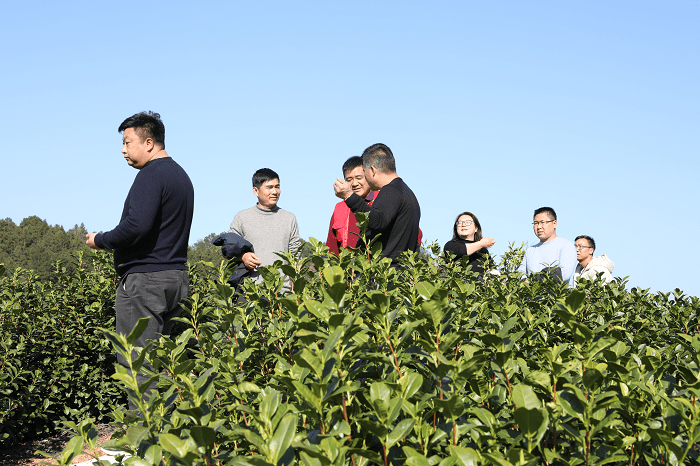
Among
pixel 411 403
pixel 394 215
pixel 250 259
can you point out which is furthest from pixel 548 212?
pixel 411 403

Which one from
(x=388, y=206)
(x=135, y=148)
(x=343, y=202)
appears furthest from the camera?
(x=343, y=202)

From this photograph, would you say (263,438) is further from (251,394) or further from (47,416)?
(47,416)

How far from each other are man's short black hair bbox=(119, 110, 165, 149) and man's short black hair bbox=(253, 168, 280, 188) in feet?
5.33

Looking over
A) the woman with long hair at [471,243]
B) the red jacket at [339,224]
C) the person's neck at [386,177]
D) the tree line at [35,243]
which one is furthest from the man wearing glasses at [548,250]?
the tree line at [35,243]

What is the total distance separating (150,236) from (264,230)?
6.13 feet

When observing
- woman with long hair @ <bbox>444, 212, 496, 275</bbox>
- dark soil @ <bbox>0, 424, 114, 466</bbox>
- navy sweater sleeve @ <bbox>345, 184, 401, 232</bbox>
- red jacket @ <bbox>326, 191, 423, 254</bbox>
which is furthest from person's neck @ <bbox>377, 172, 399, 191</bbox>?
dark soil @ <bbox>0, 424, 114, 466</bbox>

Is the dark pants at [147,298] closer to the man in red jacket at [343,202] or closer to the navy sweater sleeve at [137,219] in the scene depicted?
the navy sweater sleeve at [137,219]

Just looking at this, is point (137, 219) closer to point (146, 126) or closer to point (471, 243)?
point (146, 126)

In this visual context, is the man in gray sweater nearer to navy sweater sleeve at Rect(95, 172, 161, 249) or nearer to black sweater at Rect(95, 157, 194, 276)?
black sweater at Rect(95, 157, 194, 276)

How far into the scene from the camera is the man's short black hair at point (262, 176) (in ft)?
21.5

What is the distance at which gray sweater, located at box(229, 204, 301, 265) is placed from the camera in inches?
254

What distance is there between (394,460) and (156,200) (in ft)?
11.8

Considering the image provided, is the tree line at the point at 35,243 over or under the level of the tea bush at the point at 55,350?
over

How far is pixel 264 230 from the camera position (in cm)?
648
